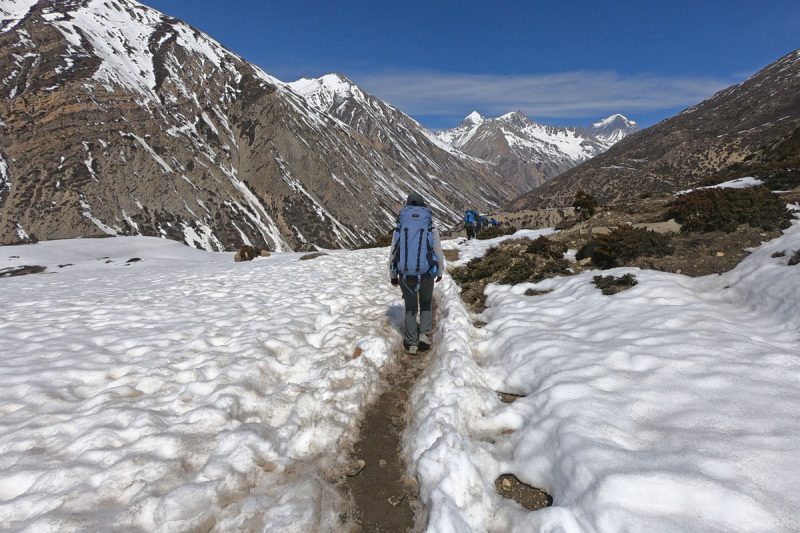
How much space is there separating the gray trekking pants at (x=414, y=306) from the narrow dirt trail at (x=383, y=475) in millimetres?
1756

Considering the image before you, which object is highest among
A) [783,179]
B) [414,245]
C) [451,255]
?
[783,179]

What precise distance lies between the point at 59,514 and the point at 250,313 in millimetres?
7116

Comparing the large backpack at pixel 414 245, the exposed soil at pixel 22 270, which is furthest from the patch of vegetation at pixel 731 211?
the exposed soil at pixel 22 270

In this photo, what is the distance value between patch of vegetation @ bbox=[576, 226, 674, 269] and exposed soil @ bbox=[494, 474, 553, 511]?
9.13 m

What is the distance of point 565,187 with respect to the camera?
401ft

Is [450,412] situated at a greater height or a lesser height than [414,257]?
lesser

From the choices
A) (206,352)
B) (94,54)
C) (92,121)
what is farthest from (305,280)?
(94,54)

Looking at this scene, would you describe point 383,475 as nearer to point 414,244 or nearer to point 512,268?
point 414,244

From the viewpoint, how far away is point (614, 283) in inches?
390

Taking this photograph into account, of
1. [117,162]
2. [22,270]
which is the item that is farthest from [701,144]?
[117,162]

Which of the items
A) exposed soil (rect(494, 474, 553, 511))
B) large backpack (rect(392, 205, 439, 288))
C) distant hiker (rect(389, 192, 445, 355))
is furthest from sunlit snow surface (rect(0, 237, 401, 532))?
exposed soil (rect(494, 474, 553, 511))

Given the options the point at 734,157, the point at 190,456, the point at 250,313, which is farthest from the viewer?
the point at 734,157

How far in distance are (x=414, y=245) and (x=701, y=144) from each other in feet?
361

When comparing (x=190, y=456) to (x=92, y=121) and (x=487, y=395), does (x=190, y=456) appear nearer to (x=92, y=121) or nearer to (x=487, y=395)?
(x=487, y=395)
